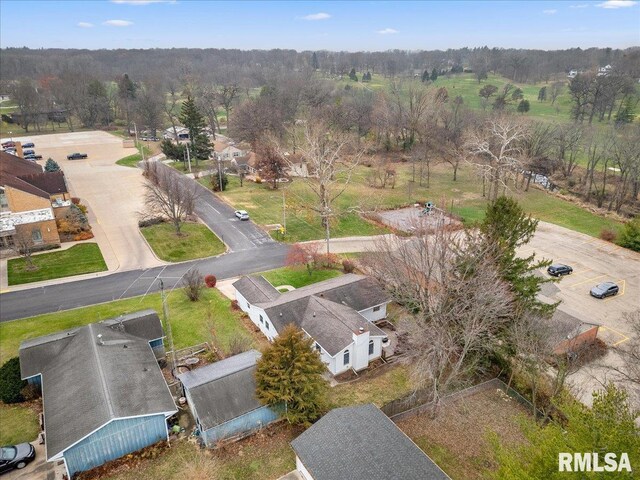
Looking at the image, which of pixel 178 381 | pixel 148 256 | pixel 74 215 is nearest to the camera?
pixel 178 381

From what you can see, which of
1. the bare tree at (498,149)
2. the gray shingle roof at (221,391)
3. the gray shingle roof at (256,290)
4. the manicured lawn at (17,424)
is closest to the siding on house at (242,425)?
the gray shingle roof at (221,391)

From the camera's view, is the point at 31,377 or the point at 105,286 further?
the point at 105,286

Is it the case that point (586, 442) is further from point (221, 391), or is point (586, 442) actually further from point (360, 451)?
point (221, 391)

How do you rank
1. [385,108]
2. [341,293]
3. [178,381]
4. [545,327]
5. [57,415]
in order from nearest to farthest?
1. [57,415]
2. [545,327]
3. [178,381]
4. [341,293]
5. [385,108]

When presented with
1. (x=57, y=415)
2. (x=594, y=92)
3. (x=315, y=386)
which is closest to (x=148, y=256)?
(x=57, y=415)

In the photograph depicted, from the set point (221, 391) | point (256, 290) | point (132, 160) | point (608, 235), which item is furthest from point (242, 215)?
point (608, 235)

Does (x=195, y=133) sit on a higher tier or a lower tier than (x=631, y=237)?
higher

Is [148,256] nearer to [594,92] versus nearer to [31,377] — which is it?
[31,377]
